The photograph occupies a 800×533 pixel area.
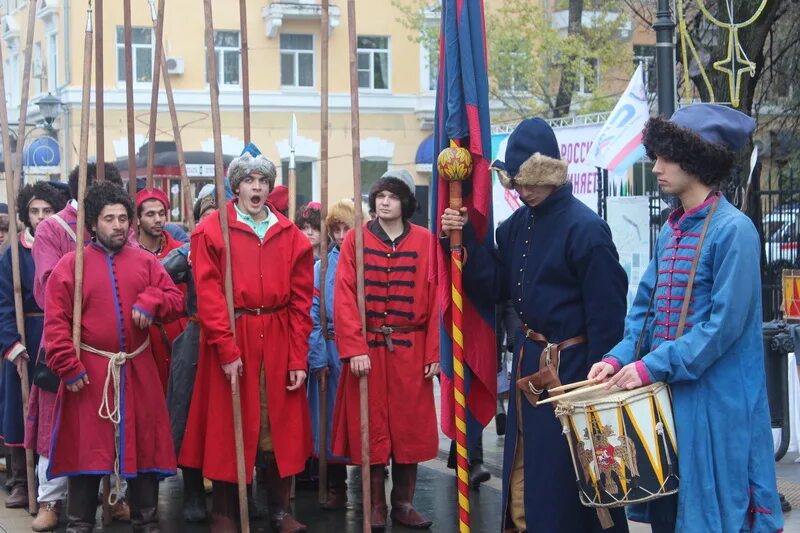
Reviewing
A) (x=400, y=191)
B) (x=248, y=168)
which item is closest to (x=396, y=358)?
(x=400, y=191)

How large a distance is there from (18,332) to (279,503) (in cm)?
192

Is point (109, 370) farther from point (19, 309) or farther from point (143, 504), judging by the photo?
point (19, 309)

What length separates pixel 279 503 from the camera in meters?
7.07

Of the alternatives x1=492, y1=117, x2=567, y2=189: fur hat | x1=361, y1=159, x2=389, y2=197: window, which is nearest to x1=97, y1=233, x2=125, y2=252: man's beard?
x1=492, y1=117, x2=567, y2=189: fur hat

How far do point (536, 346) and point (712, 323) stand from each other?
3.89 feet

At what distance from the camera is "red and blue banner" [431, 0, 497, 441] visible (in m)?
5.73

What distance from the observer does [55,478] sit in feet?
22.8

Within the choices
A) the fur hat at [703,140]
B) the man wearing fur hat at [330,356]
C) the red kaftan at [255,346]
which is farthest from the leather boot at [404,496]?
the fur hat at [703,140]

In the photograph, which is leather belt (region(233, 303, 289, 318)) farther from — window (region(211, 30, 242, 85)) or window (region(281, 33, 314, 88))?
window (region(281, 33, 314, 88))

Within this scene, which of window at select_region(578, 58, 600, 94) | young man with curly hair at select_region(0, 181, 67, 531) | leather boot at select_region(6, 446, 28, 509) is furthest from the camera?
window at select_region(578, 58, 600, 94)

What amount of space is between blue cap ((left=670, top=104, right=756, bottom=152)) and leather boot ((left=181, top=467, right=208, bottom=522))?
157 inches

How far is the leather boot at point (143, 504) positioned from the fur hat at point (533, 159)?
8.75 feet

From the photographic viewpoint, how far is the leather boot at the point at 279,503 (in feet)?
22.9

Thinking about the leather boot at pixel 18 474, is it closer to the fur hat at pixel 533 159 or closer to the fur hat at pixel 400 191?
the fur hat at pixel 400 191
